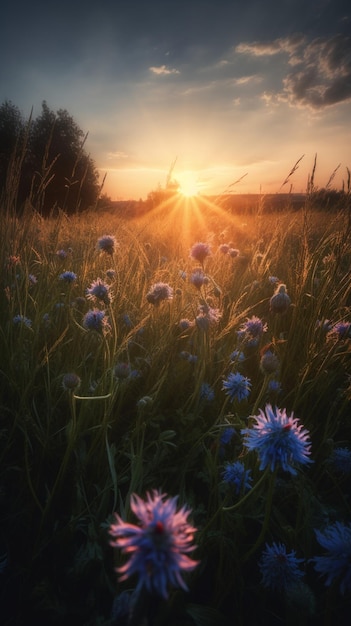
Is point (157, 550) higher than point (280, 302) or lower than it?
lower

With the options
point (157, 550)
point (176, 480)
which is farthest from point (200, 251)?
point (157, 550)

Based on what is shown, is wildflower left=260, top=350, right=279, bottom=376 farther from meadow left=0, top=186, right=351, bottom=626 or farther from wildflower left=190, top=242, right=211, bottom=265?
wildflower left=190, top=242, right=211, bottom=265

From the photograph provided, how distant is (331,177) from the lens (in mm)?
1827

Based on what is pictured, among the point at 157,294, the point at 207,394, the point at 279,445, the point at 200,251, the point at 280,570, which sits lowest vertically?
the point at 280,570

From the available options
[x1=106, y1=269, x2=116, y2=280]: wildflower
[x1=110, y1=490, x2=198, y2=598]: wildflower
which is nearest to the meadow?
[x1=110, y1=490, x2=198, y2=598]: wildflower

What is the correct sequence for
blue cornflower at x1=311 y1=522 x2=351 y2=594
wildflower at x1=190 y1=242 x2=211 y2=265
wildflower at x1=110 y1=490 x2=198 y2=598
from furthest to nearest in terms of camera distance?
wildflower at x1=190 y1=242 x2=211 y2=265, blue cornflower at x1=311 y1=522 x2=351 y2=594, wildflower at x1=110 y1=490 x2=198 y2=598

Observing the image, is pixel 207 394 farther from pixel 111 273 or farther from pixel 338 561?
pixel 111 273

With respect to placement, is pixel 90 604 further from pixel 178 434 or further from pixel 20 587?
pixel 178 434

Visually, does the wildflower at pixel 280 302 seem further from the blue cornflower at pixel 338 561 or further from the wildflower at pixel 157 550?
the wildflower at pixel 157 550

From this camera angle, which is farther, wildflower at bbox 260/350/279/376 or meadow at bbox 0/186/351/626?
wildflower at bbox 260/350/279/376

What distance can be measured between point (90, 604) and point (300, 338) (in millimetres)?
1365

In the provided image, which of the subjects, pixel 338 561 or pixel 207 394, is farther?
pixel 207 394

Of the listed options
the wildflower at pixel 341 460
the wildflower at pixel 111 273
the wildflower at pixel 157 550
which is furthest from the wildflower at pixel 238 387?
the wildflower at pixel 111 273

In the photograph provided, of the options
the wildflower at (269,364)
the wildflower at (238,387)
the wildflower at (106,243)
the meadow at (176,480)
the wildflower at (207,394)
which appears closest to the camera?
the meadow at (176,480)
